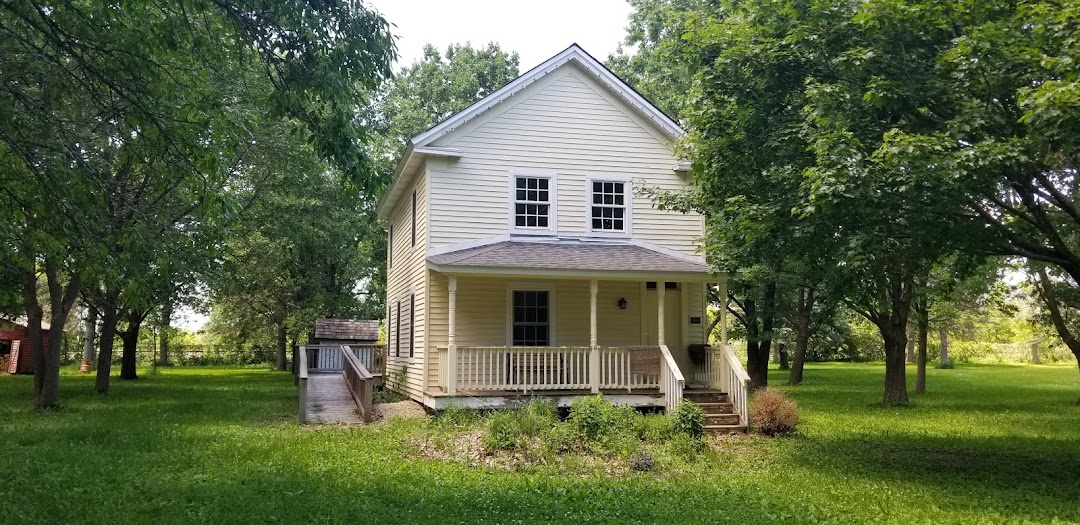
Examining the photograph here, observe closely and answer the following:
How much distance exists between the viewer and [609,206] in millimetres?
17328

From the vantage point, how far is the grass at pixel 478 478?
7.94 meters

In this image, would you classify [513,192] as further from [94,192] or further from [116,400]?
[116,400]

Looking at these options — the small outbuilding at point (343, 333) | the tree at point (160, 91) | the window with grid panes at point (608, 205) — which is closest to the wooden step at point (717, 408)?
the window with grid panes at point (608, 205)

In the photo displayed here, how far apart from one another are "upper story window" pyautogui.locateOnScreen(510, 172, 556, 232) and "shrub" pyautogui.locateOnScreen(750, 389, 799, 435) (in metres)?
5.77

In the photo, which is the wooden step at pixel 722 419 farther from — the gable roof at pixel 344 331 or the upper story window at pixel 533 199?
the gable roof at pixel 344 331

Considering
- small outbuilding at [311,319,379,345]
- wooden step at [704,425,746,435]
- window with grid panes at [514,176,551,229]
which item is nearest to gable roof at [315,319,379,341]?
small outbuilding at [311,319,379,345]

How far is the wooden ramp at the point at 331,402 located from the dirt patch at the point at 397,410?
46 centimetres

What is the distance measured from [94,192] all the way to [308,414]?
7.66m

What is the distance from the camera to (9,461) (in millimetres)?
10664

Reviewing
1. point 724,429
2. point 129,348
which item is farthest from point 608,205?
point 129,348

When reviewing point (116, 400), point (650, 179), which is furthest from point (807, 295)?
point (116, 400)

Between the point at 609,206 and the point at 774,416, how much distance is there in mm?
5783

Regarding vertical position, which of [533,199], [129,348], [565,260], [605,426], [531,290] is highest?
[533,199]

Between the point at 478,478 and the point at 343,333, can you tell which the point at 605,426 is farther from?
the point at 343,333
